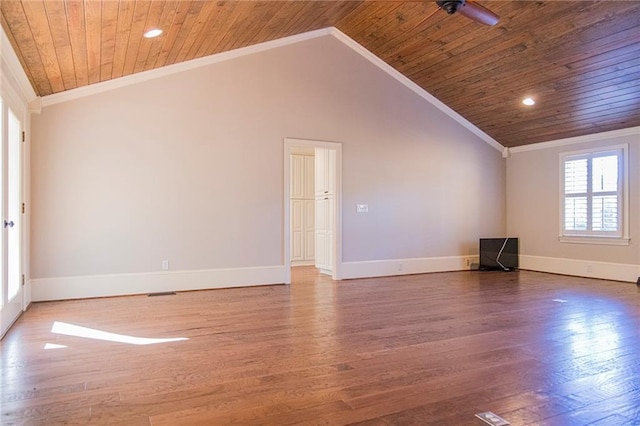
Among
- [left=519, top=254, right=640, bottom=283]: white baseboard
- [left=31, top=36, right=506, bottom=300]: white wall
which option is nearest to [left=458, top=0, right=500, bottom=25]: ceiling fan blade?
[left=31, top=36, right=506, bottom=300]: white wall

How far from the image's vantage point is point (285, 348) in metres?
3.25

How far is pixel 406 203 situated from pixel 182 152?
12.8 ft

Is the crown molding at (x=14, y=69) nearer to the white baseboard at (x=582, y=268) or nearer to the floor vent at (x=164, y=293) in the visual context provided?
the floor vent at (x=164, y=293)

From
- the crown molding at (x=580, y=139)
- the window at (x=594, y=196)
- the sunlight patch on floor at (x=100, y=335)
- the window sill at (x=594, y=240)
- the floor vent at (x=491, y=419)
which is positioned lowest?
the sunlight patch on floor at (x=100, y=335)

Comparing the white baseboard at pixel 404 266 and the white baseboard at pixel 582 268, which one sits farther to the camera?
the white baseboard at pixel 404 266

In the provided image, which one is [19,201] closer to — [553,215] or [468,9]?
[468,9]

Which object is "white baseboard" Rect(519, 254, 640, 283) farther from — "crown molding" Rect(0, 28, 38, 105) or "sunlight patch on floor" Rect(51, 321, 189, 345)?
"crown molding" Rect(0, 28, 38, 105)

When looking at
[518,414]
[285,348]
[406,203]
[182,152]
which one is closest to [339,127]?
[406,203]

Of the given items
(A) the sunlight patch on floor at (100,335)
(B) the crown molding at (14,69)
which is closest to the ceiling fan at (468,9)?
(B) the crown molding at (14,69)

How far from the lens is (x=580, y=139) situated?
7.27 meters

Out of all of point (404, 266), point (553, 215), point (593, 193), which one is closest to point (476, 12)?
point (404, 266)

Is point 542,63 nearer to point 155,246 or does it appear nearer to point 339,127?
point 339,127

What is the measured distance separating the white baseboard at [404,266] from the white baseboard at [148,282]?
4.12 ft

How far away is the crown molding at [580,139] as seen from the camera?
6.61m
